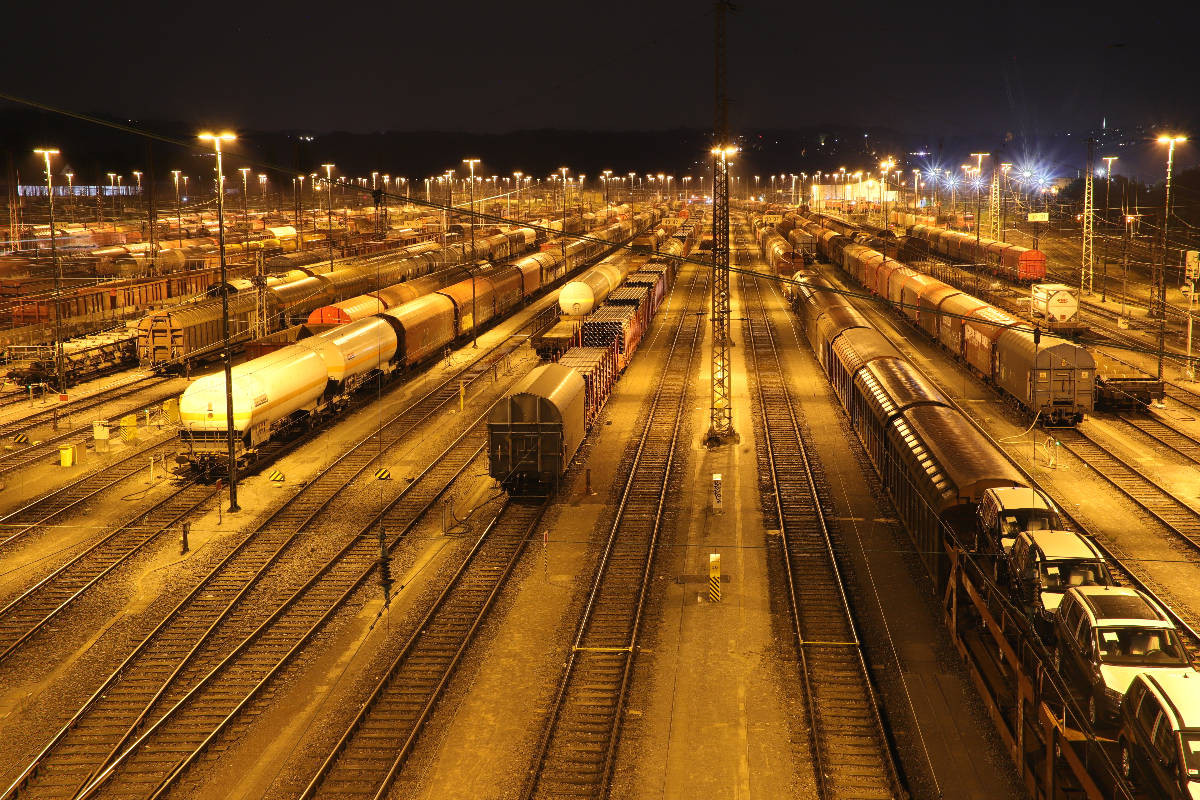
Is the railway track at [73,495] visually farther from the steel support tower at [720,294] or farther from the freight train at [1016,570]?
the freight train at [1016,570]

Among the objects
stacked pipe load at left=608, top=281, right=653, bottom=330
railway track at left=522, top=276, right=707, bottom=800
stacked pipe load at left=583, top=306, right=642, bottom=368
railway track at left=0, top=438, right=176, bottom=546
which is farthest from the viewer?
stacked pipe load at left=608, top=281, right=653, bottom=330

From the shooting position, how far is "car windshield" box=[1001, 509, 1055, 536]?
16.7m

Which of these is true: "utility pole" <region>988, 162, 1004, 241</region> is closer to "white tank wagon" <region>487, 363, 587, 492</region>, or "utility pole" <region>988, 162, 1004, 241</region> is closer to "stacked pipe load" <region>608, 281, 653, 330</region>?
"stacked pipe load" <region>608, 281, 653, 330</region>

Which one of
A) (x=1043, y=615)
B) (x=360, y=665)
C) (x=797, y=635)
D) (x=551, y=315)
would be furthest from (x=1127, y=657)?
(x=551, y=315)

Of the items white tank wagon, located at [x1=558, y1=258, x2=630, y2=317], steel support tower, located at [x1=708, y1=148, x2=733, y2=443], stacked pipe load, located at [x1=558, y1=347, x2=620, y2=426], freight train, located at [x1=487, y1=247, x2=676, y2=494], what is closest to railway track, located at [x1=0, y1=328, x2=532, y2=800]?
freight train, located at [x1=487, y1=247, x2=676, y2=494]

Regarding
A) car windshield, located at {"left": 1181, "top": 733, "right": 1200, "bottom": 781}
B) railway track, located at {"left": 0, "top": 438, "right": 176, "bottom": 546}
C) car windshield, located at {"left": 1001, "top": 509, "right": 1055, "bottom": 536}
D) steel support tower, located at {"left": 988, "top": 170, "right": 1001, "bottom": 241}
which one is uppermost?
steel support tower, located at {"left": 988, "top": 170, "right": 1001, "bottom": 241}

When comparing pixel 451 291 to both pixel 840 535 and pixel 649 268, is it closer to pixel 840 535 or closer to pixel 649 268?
pixel 649 268

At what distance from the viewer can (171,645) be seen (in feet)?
62.4

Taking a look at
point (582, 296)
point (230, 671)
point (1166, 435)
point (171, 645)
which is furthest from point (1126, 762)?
point (582, 296)

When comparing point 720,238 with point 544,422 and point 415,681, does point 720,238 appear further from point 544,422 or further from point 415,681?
point 415,681

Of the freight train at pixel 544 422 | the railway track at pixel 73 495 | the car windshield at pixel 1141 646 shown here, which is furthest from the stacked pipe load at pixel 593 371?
the car windshield at pixel 1141 646

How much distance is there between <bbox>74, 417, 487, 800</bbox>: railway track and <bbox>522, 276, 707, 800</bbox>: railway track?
5099 millimetres

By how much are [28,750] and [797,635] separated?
12945 mm

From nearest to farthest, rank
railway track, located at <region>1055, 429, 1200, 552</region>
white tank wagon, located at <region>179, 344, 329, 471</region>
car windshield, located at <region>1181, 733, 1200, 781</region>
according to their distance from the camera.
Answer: car windshield, located at <region>1181, 733, 1200, 781</region>, railway track, located at <region>1055, 429, 1200, 552</region>, white tank wagon, located at <region>179, 344, 329, 471</region>
